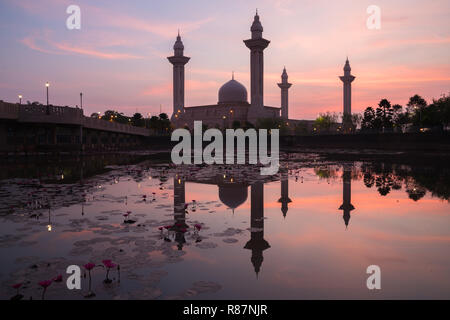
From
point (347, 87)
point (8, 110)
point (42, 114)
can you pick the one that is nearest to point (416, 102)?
point (347, 87)

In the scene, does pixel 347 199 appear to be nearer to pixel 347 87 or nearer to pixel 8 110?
pixel 8 110

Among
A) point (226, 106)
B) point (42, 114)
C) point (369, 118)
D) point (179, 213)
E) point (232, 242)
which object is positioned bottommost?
point (232, 242)

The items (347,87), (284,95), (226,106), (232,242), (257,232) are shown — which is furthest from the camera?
(284,95)

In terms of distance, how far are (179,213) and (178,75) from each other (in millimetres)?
114625

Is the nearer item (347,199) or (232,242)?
(232,242)

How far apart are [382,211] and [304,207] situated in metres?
2.28

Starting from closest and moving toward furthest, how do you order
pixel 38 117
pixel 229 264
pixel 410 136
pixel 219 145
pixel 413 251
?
pixel 229 264 → pixel 413 251 → pixel 38 117 → pixel 410 136 → pixel 219 145

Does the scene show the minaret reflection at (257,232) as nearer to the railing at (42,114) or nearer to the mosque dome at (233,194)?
the mosque dome at (233,194)

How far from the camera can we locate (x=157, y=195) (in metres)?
13.0

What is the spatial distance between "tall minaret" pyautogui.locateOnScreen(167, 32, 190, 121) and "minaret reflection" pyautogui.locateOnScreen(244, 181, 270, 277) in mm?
110967

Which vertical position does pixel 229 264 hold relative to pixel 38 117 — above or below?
below

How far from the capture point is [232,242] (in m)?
7.20
